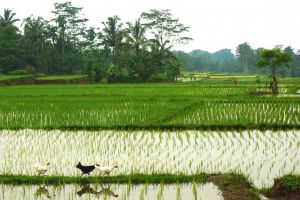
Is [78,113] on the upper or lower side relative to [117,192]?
upper

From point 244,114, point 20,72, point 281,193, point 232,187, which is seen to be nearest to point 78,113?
point 244,114

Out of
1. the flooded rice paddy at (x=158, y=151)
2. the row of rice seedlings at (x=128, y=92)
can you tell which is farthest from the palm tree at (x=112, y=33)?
the flooded rice paddy at (x=158, y=151)

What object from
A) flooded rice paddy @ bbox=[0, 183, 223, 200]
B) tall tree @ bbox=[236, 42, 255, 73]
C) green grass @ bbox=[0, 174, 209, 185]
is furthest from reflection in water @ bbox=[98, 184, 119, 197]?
tall tree @ bbox=[236, 42, 255, 73]

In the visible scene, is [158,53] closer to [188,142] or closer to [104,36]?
[104,36]

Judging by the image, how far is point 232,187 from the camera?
5371mm

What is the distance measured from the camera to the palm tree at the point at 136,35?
32.0 metres

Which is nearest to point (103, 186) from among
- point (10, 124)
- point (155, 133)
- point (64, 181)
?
point (64, 181)

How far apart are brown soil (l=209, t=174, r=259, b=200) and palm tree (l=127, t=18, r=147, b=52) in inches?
1055

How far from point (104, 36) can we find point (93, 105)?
68.1 ft

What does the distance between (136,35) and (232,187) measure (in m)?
27.4

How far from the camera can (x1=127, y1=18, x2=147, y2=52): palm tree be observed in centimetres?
3195

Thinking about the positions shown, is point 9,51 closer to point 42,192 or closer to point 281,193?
point 42,192

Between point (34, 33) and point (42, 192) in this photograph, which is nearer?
point (42, 192)

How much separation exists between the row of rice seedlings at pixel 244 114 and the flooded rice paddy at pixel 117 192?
198 inches
